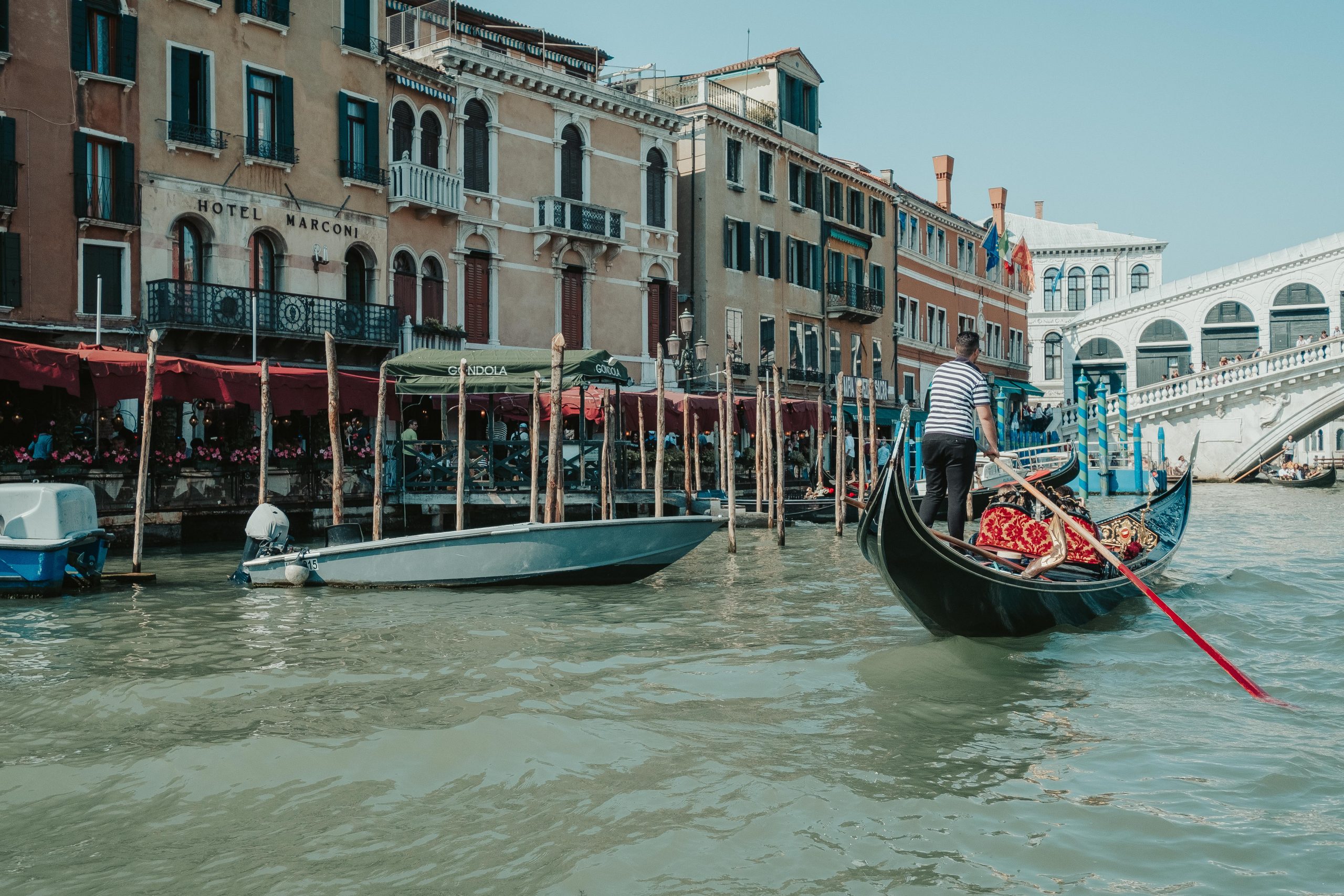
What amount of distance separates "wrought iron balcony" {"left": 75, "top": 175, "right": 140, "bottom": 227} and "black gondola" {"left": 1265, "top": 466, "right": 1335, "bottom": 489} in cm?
2443

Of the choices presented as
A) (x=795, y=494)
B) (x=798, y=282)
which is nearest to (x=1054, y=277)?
(x=798, y=282)

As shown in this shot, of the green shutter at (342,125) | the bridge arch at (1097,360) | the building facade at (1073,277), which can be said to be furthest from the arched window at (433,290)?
the building facade at (1073,277)

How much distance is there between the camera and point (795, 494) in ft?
64.0

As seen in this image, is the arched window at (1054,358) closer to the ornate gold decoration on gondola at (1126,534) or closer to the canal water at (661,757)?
the ornate gold decoration on gondola at (1126,534)

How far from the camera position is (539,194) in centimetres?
1938

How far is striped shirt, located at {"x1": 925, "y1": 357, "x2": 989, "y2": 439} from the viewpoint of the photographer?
271 inches

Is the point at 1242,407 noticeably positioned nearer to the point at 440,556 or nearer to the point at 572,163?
the point at 572,163

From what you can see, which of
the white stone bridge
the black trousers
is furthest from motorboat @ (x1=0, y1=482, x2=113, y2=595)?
the white stone bridge

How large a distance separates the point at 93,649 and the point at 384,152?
36.6 feet

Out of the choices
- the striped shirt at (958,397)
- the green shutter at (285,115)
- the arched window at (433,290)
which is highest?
the green shutter at (285,115)

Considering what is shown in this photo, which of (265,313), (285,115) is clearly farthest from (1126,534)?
(285,115)

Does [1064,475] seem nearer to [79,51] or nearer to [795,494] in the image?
[795,494]

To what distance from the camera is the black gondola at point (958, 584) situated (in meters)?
6.14

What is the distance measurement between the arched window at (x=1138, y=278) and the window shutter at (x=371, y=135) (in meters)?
35.5
